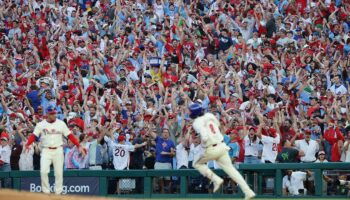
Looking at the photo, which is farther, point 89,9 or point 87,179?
point 89,9

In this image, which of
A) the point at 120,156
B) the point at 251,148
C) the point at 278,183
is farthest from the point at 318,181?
the point at 120,156

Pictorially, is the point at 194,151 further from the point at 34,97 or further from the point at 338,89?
the point at 34,97

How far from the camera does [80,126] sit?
87.7ft

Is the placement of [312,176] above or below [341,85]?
below

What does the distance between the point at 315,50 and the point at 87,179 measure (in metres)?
7.31

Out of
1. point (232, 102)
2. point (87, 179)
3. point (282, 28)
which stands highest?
point (282, 28)

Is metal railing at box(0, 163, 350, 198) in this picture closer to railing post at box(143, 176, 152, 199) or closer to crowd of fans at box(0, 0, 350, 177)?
railing post at box(143, 176, 152, 199)

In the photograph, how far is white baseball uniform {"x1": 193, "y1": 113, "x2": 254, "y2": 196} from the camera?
19.4m

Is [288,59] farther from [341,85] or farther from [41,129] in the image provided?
[41,129]

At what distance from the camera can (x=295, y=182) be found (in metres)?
24.5

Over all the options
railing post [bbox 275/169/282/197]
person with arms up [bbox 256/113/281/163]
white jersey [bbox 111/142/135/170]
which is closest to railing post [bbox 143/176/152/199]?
white jersey [bbox 111/142/135/170]

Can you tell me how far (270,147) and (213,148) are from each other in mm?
5638

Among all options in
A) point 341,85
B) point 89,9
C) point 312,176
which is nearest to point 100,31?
point 89,9

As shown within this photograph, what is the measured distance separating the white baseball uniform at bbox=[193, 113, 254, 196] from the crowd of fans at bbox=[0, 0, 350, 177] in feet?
17.3
